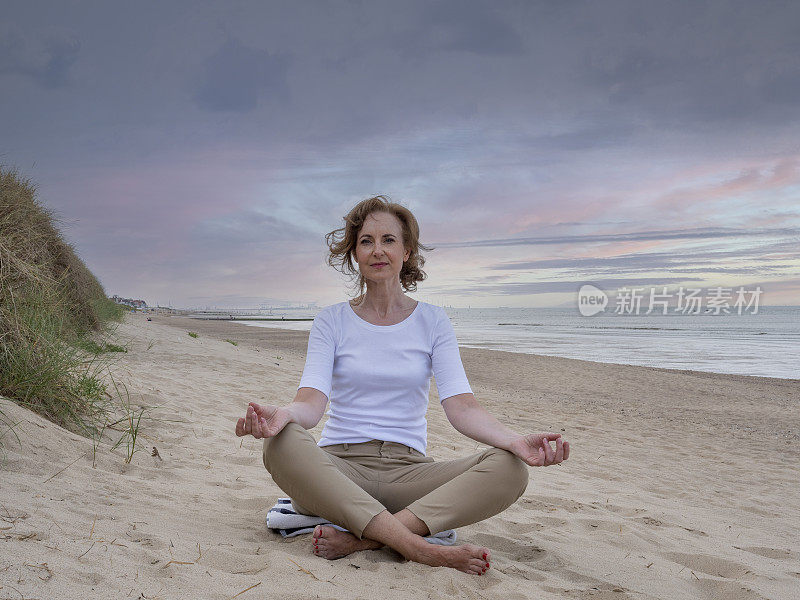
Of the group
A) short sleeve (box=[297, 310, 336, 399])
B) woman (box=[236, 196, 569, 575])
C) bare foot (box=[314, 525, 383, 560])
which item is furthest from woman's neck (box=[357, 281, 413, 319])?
bare foot (box=[314, 525, 383, 560])

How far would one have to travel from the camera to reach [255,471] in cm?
416

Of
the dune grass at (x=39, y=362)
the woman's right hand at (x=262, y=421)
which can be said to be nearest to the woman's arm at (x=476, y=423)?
the woman's right hand at (x=262, y=421)

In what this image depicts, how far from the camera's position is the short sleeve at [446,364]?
116 inches

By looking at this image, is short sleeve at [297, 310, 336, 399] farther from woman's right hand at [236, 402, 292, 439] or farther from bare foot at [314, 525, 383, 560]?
bare foot at [314, 525, 383, 560]

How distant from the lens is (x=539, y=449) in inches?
96.6

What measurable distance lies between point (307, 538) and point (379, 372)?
33.1 inches

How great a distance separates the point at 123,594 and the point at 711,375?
48.5ft

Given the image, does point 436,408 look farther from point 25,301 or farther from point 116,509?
point 116,509

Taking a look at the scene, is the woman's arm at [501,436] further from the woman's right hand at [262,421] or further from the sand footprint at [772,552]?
the sand footprint at [772,552]

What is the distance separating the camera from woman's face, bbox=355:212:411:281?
118 inches

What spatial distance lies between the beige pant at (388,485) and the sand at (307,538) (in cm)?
21

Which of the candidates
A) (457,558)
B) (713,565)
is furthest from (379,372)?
(713,565)

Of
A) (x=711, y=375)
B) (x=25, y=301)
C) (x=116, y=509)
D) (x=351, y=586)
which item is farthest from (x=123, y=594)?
(x=711, y=375)

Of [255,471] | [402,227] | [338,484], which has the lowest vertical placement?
[255,471]
